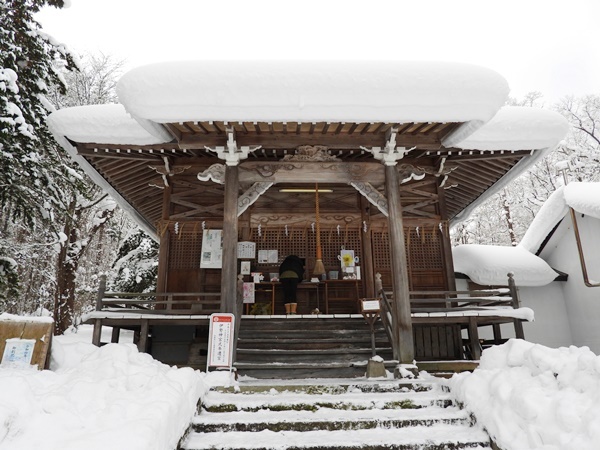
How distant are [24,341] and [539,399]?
554cm

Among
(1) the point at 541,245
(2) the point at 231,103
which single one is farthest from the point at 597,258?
(2) the point at 231,103

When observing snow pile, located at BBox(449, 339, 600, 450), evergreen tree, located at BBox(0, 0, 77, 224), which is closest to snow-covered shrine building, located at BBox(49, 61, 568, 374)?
evergreen tree, located at BBox(0, 0, 77, 224)

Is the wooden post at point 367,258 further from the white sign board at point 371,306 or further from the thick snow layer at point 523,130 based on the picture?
the white sign board at point 371,306

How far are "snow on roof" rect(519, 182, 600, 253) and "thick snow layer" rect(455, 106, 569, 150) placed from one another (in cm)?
485

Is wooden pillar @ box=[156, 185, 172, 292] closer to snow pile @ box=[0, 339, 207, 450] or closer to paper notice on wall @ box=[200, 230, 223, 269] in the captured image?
paper notice on wall @ box=[200, 230, 223, 269]

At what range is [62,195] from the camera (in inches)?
468

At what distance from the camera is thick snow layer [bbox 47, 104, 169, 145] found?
872cm

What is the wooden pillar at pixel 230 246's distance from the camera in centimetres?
809

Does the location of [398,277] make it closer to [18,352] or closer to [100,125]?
[18,352]

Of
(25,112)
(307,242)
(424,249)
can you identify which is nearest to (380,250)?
(424,249)

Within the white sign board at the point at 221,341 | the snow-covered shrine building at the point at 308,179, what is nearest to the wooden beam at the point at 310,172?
the snow-covered shrine building at the point at 308,179

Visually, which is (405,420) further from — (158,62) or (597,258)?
(597,258)

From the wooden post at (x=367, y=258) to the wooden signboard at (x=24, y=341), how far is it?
27.3 ft

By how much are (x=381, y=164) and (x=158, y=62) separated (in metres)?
4.65
